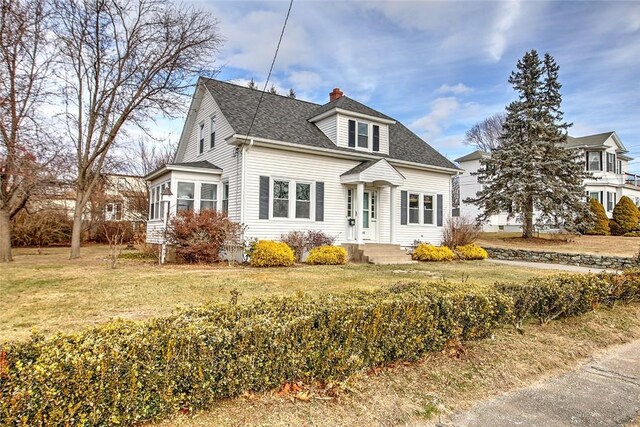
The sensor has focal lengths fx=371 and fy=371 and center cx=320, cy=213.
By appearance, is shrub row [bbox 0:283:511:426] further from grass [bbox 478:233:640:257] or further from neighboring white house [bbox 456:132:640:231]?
neighboring white house [bbox 456:132:640:231]

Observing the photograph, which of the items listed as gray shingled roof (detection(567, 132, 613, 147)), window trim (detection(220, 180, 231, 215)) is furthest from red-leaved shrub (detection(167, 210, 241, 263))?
gray shingled roof (detection(567, 132, 613, 147))

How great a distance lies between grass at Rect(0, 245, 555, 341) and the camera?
560 centimetres

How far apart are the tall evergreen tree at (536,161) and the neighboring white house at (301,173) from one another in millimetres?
5332

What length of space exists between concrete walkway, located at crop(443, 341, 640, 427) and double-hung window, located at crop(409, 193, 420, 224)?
13090mm

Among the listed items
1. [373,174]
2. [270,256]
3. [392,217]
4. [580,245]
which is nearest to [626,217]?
[580,245]

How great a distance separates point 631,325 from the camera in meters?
6.45

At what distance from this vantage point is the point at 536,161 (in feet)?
71.5

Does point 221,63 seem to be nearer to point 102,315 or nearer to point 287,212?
point 287,212

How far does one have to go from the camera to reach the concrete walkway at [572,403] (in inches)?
134

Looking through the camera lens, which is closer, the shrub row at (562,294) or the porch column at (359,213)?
the shrub row at (562,294)

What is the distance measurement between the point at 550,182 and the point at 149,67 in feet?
70.6

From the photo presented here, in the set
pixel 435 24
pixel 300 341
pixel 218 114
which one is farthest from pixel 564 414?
pixel 218 114

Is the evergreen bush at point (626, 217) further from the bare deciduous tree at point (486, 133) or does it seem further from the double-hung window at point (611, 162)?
the bare deciduous tree at point (486, 133)

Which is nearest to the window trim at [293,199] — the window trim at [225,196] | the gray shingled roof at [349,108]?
the window trim at [225,196]
